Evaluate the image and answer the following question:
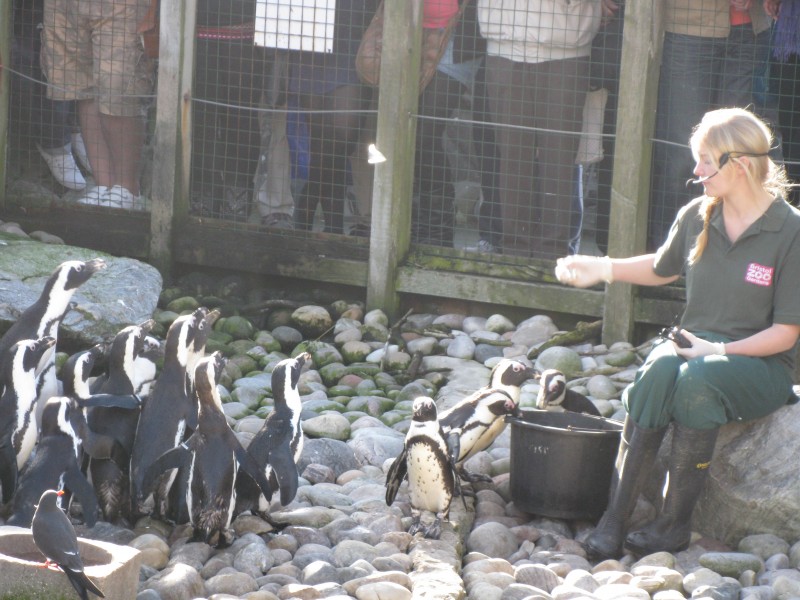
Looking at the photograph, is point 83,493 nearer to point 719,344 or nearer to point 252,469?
point 252,469

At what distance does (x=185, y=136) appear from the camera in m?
8.77

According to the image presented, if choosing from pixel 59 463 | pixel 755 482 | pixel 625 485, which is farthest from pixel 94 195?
pixel 755 482

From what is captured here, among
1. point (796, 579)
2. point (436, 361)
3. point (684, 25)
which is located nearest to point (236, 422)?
point (436, 361)

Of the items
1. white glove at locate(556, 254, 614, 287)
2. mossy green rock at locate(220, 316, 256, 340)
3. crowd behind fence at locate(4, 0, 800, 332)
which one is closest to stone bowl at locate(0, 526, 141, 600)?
white glove at locate(556, 254, 614, 287)

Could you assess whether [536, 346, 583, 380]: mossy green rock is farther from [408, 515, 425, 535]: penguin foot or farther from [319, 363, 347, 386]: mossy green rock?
[408, 515, 425, 535]: penguin foot

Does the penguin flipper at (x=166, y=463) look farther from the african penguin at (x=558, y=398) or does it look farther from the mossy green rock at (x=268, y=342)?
the mossy green rock at (x=268, y=342)

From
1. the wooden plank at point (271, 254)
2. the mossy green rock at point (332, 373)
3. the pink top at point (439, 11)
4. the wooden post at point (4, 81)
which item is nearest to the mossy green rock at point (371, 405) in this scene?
the mossy green rock at point (332, 373)

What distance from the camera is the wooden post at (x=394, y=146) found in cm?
817

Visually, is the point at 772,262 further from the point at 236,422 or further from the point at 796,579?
the point at 236,422

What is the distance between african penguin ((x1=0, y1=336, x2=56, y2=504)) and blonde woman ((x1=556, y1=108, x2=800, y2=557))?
226 cm

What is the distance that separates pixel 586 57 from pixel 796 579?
4.16 meters

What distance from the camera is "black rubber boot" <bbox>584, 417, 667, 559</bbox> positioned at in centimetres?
519

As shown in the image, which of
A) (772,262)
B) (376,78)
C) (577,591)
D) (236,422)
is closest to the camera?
(577,591)

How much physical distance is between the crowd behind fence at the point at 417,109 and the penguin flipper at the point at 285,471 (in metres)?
3.30
